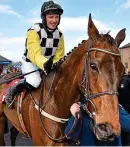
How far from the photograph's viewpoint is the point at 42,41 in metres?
4.15

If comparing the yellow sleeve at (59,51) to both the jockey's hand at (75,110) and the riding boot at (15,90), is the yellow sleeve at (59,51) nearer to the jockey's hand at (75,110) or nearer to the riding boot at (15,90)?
the riding boot at (15,90)

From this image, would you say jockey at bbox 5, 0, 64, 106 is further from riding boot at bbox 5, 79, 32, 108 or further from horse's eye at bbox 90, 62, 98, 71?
horse's eye at bbox 90, 62, 98, 71

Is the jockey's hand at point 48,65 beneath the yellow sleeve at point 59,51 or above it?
beneath

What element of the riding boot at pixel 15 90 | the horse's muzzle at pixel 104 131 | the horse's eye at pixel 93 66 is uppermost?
the horse's eye at pixel 93 66

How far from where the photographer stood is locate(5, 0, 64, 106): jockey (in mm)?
3889

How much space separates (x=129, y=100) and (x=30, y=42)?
3.44m

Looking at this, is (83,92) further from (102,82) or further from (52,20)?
(52,20)

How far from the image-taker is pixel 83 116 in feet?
12.8

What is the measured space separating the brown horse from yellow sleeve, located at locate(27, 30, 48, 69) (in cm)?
29

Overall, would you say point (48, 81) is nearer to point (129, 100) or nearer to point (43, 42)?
point (43, 42)

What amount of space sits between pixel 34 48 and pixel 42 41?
31 cm

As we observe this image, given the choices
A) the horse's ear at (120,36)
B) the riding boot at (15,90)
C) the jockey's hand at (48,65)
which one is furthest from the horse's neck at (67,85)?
the riding boot at (15,90)

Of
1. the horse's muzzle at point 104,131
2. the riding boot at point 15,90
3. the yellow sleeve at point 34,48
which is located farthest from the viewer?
the riding boot at point 15,90

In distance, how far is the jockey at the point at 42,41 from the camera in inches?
153
